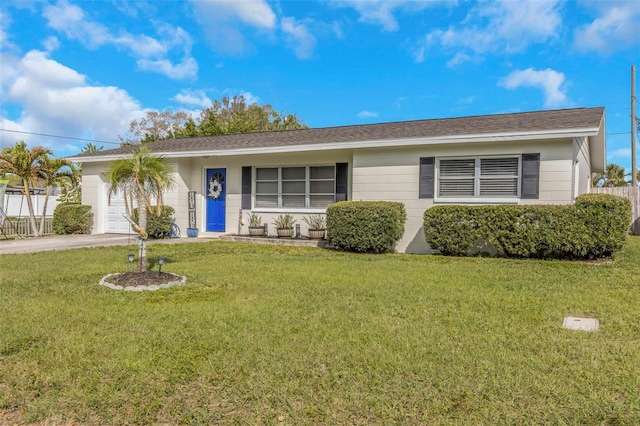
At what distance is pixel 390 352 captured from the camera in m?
3.23

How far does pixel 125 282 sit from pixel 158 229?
7.36 metres

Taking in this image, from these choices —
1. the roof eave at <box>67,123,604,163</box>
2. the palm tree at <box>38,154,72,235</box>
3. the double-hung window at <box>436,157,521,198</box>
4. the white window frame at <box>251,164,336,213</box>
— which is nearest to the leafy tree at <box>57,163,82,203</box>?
the palm tree at <box>38,154,72,235</box>

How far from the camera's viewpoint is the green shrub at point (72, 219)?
14.1m

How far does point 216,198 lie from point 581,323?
11.3 metres

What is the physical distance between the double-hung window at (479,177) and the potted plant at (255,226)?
5.37 meters

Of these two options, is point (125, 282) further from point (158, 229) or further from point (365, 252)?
point (158, 229)

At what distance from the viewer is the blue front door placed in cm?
1338

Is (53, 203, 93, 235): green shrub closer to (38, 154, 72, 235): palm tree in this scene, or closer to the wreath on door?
(38, 154, 72, 235): palm tree

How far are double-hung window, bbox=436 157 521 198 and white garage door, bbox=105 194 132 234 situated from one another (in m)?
10.9

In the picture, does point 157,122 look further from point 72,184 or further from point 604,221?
point 604,221

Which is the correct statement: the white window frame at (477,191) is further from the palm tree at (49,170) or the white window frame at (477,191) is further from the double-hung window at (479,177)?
the palm tree at (49,170)

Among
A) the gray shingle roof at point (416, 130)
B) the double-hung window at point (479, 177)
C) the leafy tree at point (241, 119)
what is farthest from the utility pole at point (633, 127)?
the leafy tree at point (241, 119)

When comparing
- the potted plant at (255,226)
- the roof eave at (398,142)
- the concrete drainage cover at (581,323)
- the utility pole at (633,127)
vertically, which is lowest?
the concrete drainage cover at (581,323)

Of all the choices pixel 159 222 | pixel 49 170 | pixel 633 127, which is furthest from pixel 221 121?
pixel 633 127
